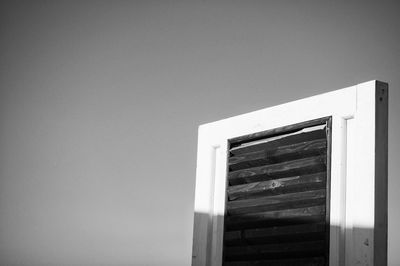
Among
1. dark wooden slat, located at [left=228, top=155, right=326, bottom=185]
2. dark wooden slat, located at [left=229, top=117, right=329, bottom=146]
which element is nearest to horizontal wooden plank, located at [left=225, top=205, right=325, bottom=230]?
dark wooden slat, located at [left=228, top=155, right=326, bottom=185]

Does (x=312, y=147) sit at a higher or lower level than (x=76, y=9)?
lower

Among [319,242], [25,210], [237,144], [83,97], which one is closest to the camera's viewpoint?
[319,242]

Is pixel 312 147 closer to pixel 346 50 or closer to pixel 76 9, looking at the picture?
pixel 346 50

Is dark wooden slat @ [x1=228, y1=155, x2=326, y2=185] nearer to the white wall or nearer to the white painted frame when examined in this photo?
the white painted frame

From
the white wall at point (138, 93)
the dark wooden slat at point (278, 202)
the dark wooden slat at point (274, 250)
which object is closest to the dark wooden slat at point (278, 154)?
the dark wooden slat at point (278, 202)

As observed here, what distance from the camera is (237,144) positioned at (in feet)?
6.59

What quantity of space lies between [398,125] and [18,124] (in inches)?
76.4

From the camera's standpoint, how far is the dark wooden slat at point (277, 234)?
5.46 ft

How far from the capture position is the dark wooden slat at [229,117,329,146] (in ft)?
5.67

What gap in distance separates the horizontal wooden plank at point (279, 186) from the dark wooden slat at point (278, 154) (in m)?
0.06

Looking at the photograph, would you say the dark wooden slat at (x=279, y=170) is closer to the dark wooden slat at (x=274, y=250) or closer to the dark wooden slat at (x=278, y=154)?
the dark wooden slat at (x=278, y=154)

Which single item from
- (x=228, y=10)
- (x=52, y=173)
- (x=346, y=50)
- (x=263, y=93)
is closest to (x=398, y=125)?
(x=346, y=50)

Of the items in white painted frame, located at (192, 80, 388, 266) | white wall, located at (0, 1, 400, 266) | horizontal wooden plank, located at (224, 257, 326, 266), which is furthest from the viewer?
white wall, located at (0, 1, 400, 266)

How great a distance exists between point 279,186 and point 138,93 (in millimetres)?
1801
